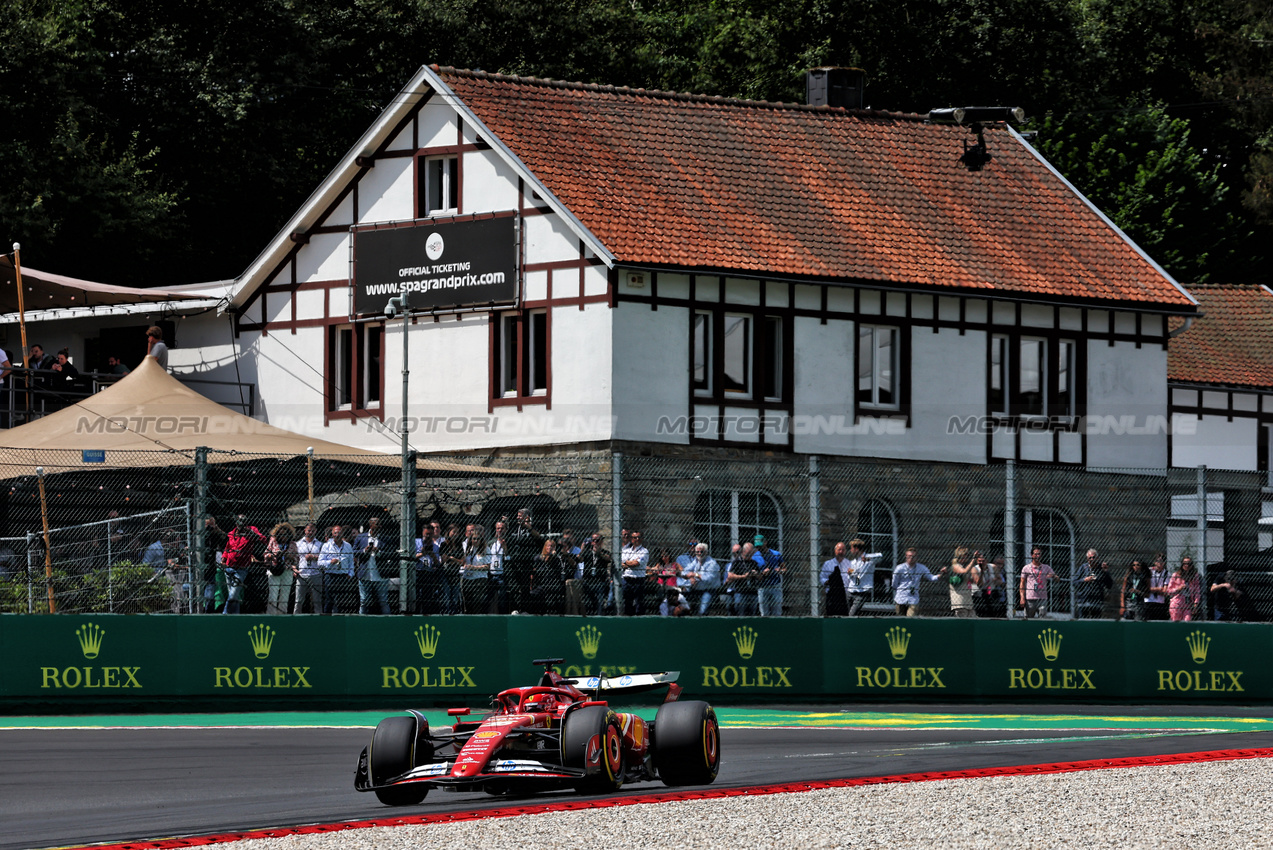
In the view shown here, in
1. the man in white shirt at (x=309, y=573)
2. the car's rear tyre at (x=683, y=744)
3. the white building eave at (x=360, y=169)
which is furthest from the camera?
the white building eave at (x=360, y=169)

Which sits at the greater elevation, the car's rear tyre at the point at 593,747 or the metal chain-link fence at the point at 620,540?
the metal chain-link fence at the point at 620,540

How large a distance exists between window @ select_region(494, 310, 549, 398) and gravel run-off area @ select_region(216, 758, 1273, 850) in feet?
64.5

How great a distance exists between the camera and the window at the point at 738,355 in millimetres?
32156

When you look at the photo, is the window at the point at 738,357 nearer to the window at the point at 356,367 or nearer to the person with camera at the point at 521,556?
the window at the point at 356,367

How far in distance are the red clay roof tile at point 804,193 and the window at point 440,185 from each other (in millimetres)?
1148

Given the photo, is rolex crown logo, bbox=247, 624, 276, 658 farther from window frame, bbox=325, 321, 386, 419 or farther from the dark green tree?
the dark green tree

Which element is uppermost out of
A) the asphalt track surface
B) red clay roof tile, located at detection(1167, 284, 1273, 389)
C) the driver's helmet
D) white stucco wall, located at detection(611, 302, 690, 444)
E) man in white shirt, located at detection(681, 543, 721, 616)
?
red clay roof tile, located at detection(1167, 284, 1273, 389)

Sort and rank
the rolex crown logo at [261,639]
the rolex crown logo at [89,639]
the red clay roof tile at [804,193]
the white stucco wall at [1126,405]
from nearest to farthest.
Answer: the rolex crown logo at [89,639] → the rolex crown logo at [261,639] → the red clay roof tile at [804,193] → the white stucco wall at [1126,405]

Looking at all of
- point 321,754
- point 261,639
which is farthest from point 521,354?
point 321,754

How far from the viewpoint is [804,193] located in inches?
1379

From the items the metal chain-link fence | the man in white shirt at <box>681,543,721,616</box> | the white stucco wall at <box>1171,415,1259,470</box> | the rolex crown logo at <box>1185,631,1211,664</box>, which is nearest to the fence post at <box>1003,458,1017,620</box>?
the metal chain-link fence

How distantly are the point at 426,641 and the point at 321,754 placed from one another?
16.5 feet

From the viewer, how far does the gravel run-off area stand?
A: 411 inches

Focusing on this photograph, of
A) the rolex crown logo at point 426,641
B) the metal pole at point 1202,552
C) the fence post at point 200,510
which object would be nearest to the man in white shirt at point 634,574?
the rolex crown logo at point 426,641
